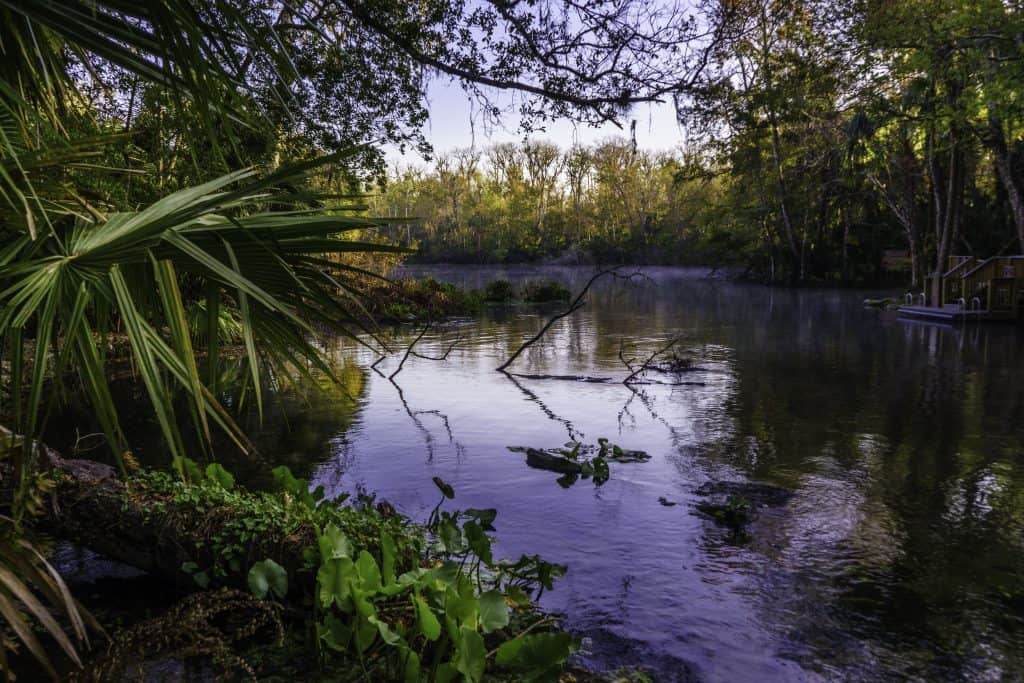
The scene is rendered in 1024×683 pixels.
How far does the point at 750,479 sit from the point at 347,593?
494 cm

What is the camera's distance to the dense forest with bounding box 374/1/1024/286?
14.8 meters

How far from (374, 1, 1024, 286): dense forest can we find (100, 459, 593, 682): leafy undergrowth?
20.4ft

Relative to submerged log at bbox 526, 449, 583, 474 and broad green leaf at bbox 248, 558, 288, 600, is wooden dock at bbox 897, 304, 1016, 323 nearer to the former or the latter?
submerged log at bbox 526, 449, 583, 474

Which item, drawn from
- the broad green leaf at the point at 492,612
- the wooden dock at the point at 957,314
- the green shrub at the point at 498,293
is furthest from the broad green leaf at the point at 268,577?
the green shrub at the point at 498,293

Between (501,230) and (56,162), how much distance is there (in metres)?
65.8

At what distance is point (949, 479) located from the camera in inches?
298

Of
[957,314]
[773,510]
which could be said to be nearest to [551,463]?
[773,510]

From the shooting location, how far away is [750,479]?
7.60 metres

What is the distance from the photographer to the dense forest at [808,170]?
14827mm

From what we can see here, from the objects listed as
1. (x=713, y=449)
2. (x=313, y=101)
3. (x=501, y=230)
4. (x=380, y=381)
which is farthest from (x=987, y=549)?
(x=501, y=230)

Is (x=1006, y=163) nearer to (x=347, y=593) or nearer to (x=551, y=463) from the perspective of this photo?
(x=551, y=463)

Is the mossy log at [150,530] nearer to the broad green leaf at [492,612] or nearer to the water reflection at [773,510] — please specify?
the broad green leaf at [492,612]

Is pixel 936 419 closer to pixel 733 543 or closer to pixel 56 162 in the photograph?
pixel 733 543

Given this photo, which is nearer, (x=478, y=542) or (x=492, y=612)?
(x=492, y=612)
